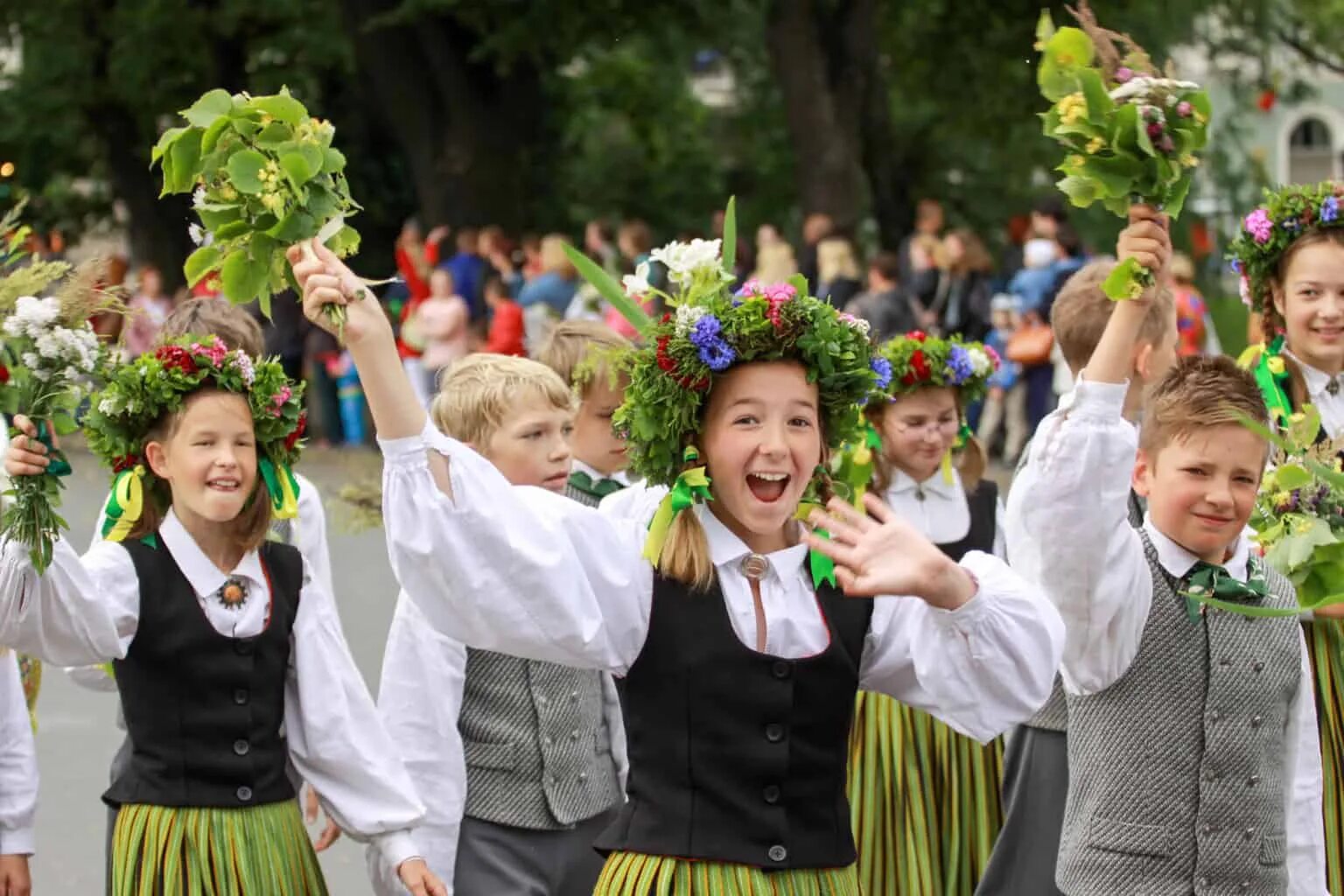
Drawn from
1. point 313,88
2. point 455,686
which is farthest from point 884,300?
point 313,88

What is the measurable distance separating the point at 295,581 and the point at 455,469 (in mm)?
1552

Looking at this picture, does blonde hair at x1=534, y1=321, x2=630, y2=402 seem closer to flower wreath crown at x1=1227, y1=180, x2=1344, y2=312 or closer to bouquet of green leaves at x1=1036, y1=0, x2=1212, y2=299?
flower wreath crown at x1=1227, y1=180, x2=1344, y2=312

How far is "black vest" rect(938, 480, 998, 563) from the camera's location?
6367 mm

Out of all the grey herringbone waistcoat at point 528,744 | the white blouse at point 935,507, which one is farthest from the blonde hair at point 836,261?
the grey herringbone waistcoat at point 528,744

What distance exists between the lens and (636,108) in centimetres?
2894

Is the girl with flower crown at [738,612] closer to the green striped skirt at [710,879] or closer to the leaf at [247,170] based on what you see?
the green striped skirt at [710,879]

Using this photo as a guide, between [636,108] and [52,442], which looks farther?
[636,108]

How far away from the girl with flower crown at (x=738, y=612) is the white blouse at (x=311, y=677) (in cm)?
99

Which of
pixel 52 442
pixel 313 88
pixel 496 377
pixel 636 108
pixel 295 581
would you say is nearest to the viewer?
pixel 52 442

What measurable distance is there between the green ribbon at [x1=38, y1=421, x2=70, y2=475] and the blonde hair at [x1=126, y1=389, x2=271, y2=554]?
0.32 m

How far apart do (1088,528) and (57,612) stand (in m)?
2.09

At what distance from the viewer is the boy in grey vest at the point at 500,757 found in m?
4.83

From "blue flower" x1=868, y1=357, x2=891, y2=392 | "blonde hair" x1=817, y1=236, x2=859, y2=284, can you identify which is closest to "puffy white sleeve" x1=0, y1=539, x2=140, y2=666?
"blue flower" x1=868, y1=357, x2=891, y2=392

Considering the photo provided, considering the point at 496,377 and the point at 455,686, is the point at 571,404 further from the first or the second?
the point at 455,686
